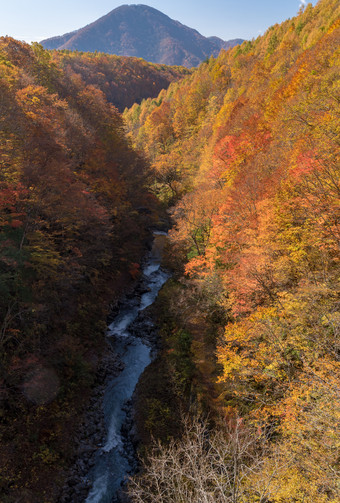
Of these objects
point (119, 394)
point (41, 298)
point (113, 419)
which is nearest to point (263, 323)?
point (113, 419)

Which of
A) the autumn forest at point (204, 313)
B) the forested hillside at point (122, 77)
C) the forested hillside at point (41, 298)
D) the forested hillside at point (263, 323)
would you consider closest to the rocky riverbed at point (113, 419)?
the autumn forest at point (204, 313)

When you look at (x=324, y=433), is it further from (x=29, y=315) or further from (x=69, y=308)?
(x=69, y=308)

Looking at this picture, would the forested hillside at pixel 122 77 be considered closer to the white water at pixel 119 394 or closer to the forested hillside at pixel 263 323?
the forested hillside at pixel 263 323

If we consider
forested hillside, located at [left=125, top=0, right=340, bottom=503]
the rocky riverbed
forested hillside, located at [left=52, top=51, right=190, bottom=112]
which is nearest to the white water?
the rocky riverbed

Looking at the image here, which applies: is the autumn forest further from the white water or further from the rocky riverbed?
the white water

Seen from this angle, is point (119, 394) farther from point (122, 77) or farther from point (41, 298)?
point (122, 77)
